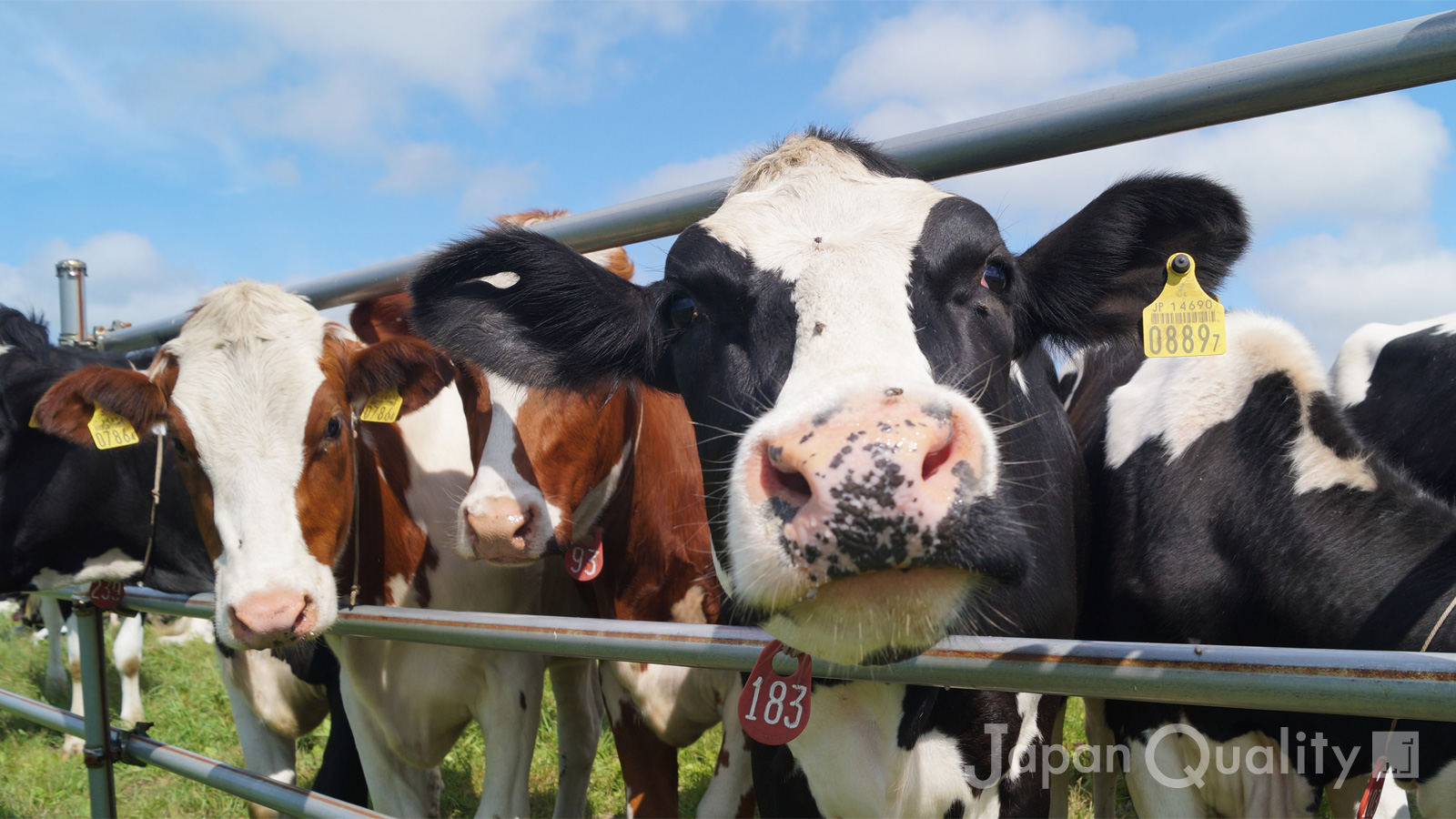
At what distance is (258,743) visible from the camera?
13.1 feet

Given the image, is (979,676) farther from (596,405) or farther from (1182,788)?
(596,405)

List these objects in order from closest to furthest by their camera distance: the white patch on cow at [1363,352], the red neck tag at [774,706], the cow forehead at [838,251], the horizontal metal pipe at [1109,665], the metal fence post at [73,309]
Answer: the horizontal metal pipe at [1109,665]
the cow forehead at [838,251]
the red neck tag at [774,706]
the white patch on cow at [1363,352]
the metal fence post at [73,309]

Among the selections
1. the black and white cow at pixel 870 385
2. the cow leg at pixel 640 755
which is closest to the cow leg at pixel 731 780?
the cow leg at pixel 640 755

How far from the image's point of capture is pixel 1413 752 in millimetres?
2434

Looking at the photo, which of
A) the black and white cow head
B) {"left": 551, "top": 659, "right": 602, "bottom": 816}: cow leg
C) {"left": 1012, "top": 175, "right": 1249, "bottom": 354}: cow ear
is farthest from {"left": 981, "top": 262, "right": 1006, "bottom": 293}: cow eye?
{"left": 551, "top": 659, "right": 602, "bottom": 816}: cow leg

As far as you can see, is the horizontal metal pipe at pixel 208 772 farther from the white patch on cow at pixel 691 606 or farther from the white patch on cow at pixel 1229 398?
the white patch on cow at pixel 1229 398

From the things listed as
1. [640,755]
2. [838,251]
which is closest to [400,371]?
[640,755]

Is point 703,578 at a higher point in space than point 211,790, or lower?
higher

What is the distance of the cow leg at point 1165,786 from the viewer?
111 inches

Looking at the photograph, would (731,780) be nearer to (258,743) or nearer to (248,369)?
(258,743)

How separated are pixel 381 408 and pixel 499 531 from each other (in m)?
0.84

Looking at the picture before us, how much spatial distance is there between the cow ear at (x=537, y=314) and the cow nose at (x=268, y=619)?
2.71 feet

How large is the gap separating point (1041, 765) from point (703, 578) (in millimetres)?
1463

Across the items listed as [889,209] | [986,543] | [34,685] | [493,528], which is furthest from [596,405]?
[34,685]
